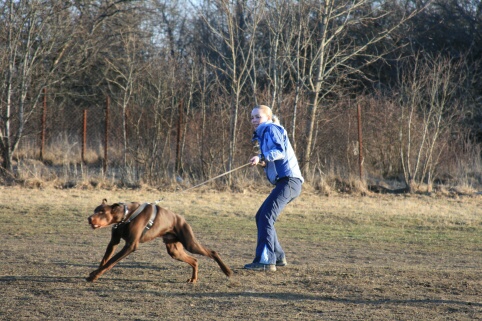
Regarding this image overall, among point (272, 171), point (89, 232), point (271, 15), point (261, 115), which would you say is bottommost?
point (89, 232)

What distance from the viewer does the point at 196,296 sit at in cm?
594

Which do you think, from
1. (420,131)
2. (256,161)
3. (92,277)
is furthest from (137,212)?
(420,131)

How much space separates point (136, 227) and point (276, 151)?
5.31ft

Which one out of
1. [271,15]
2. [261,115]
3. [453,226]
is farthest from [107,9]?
[261,115]

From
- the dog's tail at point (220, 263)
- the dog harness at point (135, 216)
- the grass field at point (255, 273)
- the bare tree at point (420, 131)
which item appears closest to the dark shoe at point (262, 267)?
the grass field at point (255, 273)

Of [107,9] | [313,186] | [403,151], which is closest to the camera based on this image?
[313,186]

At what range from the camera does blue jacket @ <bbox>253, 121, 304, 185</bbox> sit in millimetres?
6824

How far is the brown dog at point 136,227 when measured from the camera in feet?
20.0

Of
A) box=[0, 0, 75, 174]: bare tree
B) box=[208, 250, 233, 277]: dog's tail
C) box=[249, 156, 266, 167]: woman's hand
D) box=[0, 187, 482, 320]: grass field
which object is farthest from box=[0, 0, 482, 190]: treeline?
box=[208, 250, 233, 277]: dog's tail

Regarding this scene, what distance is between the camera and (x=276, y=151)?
268 inches

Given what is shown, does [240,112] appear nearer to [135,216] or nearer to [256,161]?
[256,161]

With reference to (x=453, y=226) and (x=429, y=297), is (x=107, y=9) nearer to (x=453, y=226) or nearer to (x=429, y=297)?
(x=453, y=226)

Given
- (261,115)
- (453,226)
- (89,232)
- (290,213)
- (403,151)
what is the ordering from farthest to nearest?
(403,151), (290,213), (453,226), (89,232), (261,115)

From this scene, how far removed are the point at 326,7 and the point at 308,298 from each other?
1235 cm
